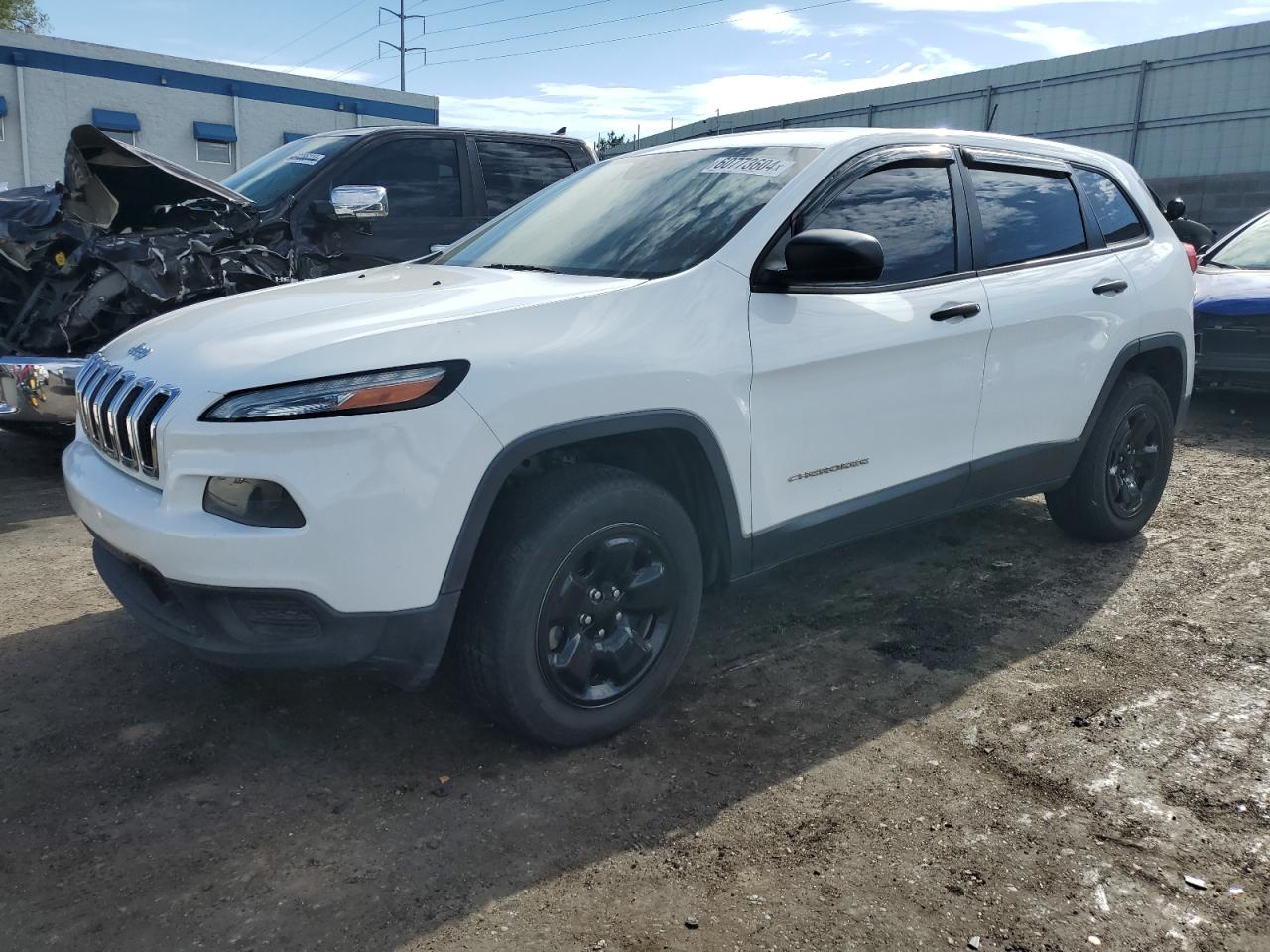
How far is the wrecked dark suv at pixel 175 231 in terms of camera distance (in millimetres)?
5379

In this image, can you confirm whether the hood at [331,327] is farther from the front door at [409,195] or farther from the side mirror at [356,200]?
the front door at [409,195]

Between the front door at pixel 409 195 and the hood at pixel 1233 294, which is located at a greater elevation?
the front door at pixel 409 195

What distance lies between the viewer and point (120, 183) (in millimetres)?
A: 5820

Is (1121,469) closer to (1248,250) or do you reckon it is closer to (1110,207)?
(1110,207)

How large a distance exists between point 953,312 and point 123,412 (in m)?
2.73

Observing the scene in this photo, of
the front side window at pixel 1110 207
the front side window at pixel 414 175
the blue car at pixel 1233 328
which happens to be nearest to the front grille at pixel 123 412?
the front side window at pixel 414 175

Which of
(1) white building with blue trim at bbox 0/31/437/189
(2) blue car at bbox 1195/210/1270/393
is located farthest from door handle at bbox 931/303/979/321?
(1) white building with blue trim at bbox 0/31/437/189

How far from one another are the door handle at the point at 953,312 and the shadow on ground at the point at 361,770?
118 cm

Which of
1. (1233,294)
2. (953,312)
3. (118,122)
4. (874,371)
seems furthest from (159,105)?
(874,371)

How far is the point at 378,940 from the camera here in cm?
223

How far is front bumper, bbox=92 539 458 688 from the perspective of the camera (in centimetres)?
254

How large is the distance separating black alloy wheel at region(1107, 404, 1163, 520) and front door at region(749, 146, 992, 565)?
1225 mm

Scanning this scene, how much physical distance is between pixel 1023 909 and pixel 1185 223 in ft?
36.7

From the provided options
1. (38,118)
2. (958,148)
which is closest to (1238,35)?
(958,148)
